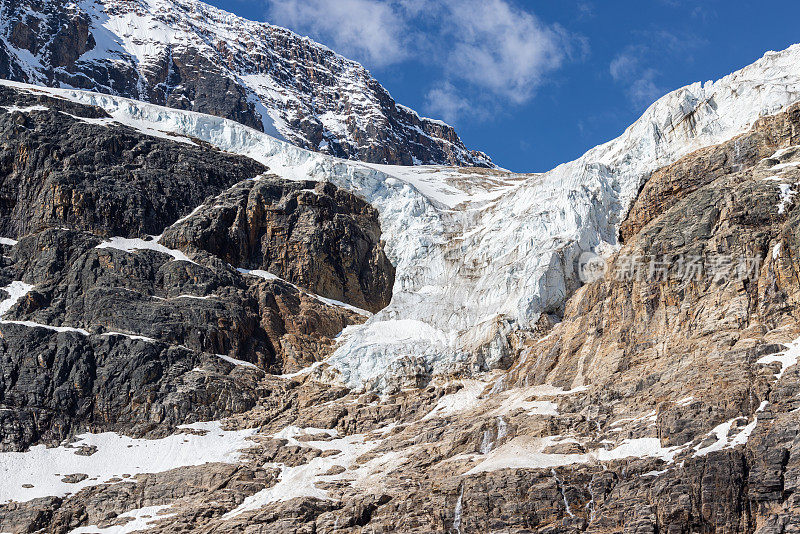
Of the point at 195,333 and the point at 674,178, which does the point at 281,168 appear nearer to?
the point at 195,333

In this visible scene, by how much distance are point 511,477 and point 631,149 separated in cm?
5159

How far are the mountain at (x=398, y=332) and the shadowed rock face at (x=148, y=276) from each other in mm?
329

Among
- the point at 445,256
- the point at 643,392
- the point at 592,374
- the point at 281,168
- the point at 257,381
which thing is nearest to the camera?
the point at 643,392

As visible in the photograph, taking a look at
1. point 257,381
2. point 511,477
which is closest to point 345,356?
point 257,381

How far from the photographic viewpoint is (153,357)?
94.6 m

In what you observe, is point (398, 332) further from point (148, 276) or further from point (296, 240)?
point (148, 276)

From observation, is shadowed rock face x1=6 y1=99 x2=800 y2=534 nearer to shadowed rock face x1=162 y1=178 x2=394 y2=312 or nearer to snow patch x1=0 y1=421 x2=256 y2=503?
snow patch x1=0 y1=421 x2=256 y2=503

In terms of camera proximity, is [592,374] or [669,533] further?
[592,374]

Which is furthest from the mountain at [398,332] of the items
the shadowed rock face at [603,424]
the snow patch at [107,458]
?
the snow patch at [107,458]

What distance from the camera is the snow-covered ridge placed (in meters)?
89.8

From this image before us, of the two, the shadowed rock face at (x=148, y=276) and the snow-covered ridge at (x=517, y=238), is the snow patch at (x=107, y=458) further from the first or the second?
the snow-covered ridge at (x=517, y=238)

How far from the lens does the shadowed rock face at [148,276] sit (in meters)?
91.0

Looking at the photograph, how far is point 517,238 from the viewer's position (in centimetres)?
10331

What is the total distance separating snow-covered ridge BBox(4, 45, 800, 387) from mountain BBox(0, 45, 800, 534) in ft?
1.16
